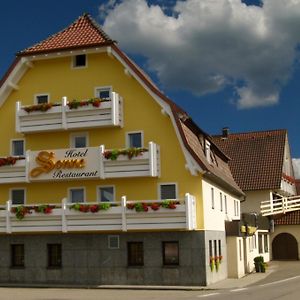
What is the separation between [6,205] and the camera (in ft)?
106

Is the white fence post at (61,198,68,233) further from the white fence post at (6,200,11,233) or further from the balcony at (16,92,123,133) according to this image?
the balcony at (16,92,123,133)

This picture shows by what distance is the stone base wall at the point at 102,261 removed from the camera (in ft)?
99.4

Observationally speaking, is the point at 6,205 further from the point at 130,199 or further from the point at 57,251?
the point at 130,199

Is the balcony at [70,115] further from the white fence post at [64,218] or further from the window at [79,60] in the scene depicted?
the white fence post at [64,218]

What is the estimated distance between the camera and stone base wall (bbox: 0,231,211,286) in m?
30.3

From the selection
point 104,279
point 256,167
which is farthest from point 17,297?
point 256,167

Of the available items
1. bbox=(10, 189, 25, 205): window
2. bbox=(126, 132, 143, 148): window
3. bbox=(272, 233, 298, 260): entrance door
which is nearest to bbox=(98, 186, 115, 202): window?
bbox=(126, 132, 143, 148): window

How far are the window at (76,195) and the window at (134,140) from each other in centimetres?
362

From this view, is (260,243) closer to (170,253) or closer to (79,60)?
(170,253)

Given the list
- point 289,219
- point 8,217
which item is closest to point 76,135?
point 8,217

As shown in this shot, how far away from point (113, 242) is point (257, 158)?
87.9 ft

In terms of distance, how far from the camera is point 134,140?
32.5 m

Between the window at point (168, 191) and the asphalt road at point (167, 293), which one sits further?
the window at point (168, 191)

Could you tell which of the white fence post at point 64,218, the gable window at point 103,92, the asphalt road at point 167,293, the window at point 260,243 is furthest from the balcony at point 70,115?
the window at point 260,243
